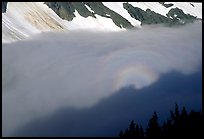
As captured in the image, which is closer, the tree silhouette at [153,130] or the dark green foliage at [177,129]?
the dark green foliage at [177,129]

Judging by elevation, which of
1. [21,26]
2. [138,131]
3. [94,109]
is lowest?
[138,131]

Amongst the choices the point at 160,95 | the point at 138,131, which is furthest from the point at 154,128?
the point at 160,95

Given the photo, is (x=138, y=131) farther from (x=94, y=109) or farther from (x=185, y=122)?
(x=94, y=109)

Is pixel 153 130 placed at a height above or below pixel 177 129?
above

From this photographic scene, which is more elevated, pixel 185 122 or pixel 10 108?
pixel 10 108

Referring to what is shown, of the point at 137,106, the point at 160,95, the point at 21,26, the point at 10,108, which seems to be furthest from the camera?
the point at 21,26

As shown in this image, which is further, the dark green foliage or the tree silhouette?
the tree silhouette

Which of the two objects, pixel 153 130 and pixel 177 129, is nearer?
pixel 177 129

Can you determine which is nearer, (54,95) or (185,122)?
(185,122)

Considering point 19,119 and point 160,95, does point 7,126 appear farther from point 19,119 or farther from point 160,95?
point 160,95

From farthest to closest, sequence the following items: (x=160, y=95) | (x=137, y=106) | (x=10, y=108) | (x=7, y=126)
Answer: (x=160, y=95), (x=137, y=106), (x=10, y=108), (x=7, y=126)
